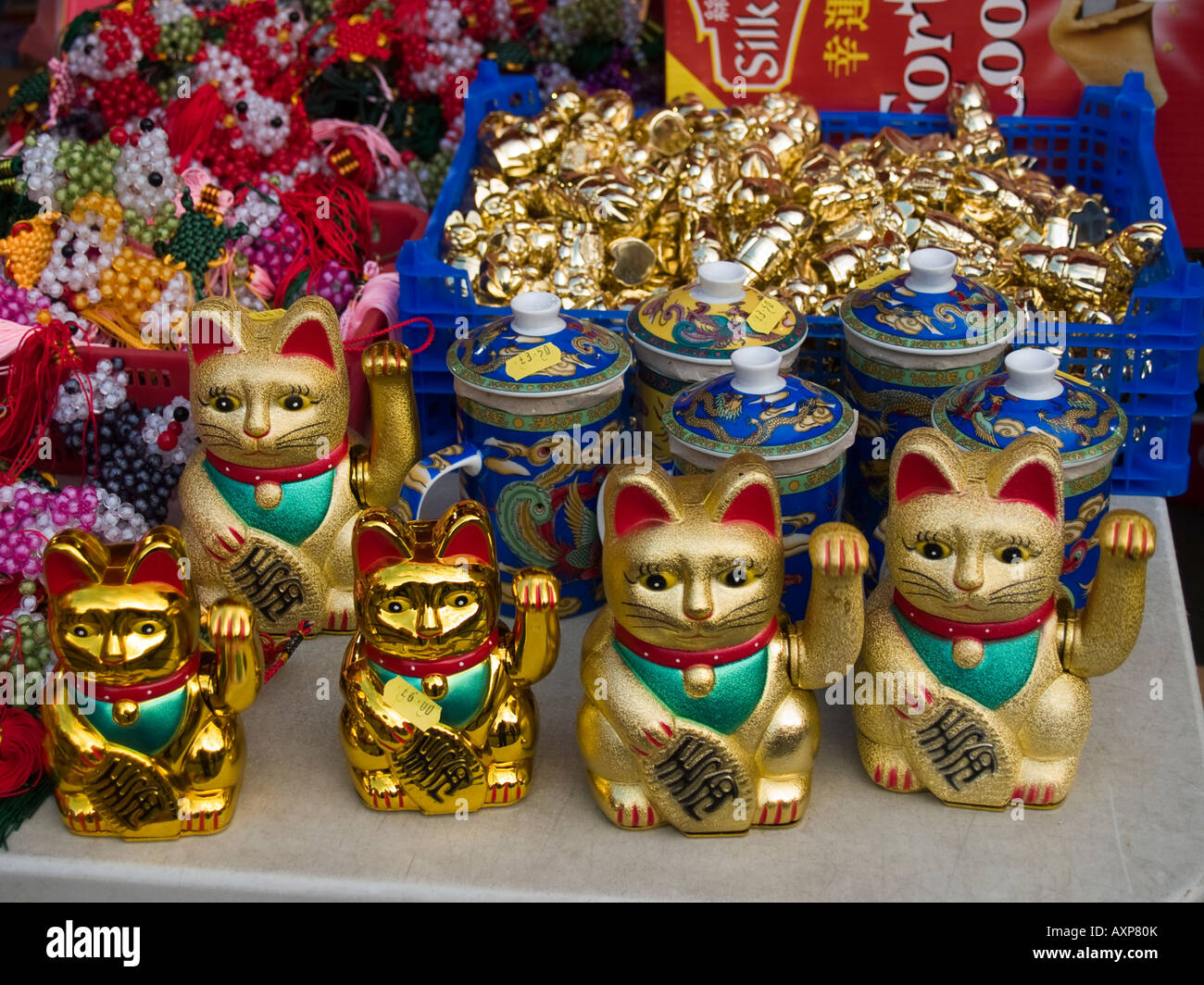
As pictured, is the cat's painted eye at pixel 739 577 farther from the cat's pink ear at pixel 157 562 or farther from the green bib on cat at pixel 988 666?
the cat's pink ear at pixel 157 562

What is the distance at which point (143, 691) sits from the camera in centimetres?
155

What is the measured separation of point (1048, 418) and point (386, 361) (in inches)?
35.5

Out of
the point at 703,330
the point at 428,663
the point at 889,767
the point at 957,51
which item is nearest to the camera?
the point at 428,663

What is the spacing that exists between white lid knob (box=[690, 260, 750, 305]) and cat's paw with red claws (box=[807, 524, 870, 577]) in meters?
0.57

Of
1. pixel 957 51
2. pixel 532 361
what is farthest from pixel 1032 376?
pixel 957 51

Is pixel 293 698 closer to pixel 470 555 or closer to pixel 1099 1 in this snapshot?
pixel 470 555

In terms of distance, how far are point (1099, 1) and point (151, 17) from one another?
1.89 metres

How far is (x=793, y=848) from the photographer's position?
5.30 feet

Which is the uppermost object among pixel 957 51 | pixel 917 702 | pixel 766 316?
pixel 957 51

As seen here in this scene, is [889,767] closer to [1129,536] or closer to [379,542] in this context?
[1129,536]

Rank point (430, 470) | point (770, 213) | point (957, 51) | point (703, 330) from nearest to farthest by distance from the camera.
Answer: point (430, 470) → point (703, 330) → point (770, 213) → point (957, 51)

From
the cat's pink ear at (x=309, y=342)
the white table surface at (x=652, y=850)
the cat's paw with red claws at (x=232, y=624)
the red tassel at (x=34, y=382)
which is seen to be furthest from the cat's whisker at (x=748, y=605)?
the red tassel at (x=34, y=382)

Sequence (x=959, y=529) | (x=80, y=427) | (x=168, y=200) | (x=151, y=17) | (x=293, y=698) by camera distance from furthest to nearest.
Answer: (x=151, y=17), (x=168, y=200), (x=80, y=427), (x=293, y=698), (x=959, y=529)

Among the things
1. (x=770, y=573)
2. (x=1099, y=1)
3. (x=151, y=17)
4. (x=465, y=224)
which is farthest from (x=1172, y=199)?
(x=151, y=17)
